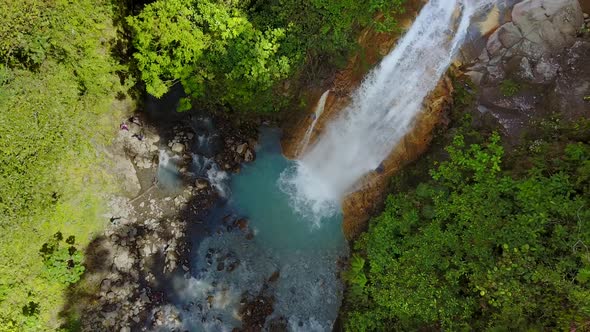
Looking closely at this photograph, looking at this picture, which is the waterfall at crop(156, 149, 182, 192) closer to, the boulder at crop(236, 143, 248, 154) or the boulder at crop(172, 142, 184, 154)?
the boulder at crop(172, 142, 184, 154)

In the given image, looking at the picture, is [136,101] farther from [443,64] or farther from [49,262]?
[443,64]

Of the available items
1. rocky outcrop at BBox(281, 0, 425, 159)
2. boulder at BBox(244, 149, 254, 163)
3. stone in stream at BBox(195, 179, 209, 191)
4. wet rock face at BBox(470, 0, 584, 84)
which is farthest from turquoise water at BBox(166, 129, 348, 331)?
wet rock face at BBox(470, 0, 584, 84)

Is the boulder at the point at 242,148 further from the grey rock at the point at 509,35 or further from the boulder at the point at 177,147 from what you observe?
the grey rock at the point at 509,35

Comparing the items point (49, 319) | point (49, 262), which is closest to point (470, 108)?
point (49, 262)

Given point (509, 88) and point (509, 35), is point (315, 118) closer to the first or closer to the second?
point (509, 88)

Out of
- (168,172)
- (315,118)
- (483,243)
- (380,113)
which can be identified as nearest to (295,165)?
(315,118)

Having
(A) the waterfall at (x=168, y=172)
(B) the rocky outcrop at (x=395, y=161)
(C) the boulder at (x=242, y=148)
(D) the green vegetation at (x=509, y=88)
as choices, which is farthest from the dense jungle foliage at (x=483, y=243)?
(A) the waterfall at (x=168, y=172)
